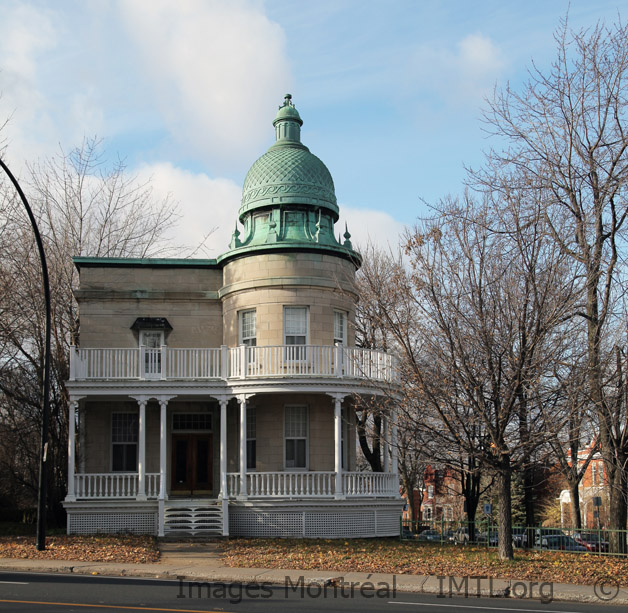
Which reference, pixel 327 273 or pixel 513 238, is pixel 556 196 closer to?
pixel 513 238

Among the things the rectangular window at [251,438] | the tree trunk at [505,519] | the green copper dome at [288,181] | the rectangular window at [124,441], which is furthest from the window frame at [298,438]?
the tree trunk at [505,519]

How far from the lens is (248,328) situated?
2773cm

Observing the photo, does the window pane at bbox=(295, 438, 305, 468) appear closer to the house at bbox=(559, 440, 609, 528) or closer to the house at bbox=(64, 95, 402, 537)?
the house at bbox=(64, 95, 402, 537)

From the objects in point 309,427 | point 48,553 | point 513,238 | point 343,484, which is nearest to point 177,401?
point 309,427

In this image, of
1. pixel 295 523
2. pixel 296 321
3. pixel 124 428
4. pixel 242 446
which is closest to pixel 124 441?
pixel 124 428

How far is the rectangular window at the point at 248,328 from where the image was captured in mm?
27484

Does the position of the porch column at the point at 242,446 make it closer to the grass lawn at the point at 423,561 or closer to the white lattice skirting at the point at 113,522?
the grass lawn at the point at 423,561

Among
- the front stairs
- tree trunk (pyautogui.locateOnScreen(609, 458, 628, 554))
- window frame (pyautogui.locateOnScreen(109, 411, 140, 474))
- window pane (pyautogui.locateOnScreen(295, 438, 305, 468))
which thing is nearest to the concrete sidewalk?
the front stairs

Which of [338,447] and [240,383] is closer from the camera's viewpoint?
[338,447]

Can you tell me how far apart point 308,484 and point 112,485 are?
20.1 ft

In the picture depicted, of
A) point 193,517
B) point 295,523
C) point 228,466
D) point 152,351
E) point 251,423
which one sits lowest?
point 295,523

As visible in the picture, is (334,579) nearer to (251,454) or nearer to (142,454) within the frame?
(142,454)

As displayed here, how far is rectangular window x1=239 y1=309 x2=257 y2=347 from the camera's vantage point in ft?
90.2

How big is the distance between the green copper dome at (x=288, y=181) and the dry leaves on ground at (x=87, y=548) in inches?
472
